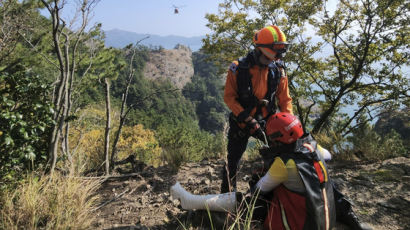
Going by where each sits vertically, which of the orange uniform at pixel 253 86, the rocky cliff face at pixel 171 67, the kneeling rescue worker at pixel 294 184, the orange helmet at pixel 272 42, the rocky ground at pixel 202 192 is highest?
the rocky cliff face at pixel 171 67

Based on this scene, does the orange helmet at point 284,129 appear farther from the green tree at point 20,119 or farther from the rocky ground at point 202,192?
the green tree at point 20,119

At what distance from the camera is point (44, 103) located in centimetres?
271

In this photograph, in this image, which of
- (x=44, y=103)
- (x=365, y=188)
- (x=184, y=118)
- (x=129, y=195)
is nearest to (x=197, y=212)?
(x=129, y=195)

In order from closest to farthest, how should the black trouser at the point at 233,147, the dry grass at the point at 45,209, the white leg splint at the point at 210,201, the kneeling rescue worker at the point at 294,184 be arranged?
the kneeling rescue worker at the point at 294,184 < the dry grass at the point at 45,209 < the white leg splint at the point at 210,201 < the black trouser at the point at 233,147

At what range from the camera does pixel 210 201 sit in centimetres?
238

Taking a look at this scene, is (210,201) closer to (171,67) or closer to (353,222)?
(353,222)

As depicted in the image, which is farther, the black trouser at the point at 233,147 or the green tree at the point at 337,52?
the green tree at the point at 337,52

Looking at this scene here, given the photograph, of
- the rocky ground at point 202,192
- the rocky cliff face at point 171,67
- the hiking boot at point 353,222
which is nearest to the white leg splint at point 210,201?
the rocky ground at point 202,192

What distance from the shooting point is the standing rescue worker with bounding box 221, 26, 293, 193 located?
257 cm

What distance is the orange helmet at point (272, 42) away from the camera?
98.2 inches

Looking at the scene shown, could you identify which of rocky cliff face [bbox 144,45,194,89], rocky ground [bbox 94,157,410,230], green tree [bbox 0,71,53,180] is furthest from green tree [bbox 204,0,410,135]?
rocky cliff face [bbox 144,45,194,89]

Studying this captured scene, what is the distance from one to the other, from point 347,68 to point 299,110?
6.45ft

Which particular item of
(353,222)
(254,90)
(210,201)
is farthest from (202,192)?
(353,222)

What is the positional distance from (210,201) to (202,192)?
1.22m
